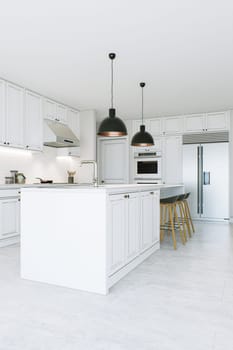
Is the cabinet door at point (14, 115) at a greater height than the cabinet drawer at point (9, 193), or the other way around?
the cabinet door at point (14, 115)

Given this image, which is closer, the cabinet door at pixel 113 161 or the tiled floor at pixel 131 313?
the tiled floor at pixel 131 313

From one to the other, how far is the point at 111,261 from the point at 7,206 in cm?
237

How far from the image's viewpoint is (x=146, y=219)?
11.5ft

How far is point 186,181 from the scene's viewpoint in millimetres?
6766

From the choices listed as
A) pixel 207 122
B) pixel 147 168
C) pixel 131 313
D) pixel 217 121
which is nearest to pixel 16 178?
pixel 147 168

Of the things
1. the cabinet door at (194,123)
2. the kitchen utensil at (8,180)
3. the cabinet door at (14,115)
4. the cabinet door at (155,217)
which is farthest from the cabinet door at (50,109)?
the cabinet door at (194,123)

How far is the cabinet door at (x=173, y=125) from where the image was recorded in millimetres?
6879

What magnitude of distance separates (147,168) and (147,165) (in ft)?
0.26

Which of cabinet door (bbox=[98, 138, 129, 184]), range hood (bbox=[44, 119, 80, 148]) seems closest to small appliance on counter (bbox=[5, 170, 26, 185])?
range hood (bbox=[44, 119, 80, 148])

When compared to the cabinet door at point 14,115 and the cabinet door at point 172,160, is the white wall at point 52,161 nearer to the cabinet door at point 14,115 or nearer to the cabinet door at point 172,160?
the cabinet door at point 14,115

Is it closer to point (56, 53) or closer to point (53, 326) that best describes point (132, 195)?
point (53, 326)

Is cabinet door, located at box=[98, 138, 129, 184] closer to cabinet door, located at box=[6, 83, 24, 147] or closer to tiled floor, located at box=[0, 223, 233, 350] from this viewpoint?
cabinet door, located at box=[6, 83, 24, 147]

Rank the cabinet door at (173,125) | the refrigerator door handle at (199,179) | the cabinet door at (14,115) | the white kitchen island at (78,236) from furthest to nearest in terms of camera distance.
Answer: the cabinet door at (173,125) < the refrigerator door handle at (199,179) < the cabinet door at (14,115) < the white kitchen island at (78,236)

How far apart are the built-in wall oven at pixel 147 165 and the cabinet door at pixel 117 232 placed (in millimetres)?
4449
